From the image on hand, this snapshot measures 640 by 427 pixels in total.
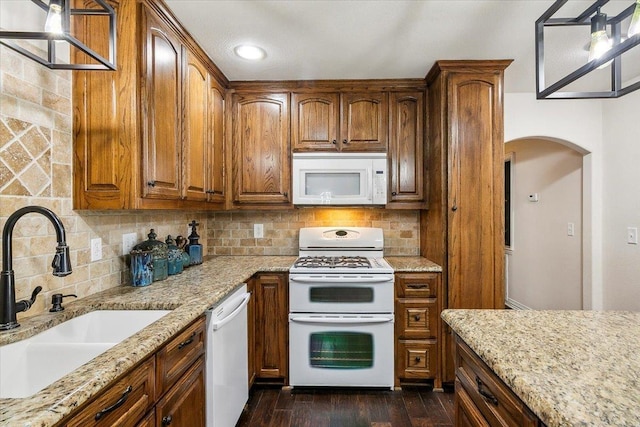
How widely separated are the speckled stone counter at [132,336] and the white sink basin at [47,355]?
1.5 inches

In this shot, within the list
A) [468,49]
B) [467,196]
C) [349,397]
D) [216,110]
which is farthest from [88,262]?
[468,49]

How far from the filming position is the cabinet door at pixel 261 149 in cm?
268

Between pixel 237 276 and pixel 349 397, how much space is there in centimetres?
120

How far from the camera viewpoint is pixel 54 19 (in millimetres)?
926

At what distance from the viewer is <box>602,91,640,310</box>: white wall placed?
2.54 m

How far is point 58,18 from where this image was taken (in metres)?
0.93

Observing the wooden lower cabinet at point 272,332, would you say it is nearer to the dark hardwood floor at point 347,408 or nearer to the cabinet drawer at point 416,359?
the dark hardwood floor at point 347,408

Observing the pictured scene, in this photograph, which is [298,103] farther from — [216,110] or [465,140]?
→ [465,140]

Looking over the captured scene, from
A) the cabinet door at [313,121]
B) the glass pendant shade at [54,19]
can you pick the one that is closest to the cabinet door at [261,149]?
the cabinet door at [313,121]

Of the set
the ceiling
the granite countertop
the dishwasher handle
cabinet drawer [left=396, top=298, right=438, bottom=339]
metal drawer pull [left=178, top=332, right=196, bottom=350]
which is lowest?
cabinet drawer [left=396, top=298, right=438, bottom=339]

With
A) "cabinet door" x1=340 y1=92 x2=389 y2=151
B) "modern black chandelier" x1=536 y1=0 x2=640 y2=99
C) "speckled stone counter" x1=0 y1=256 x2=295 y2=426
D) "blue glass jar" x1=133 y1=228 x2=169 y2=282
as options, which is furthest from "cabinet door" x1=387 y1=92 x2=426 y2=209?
"blue glass jar" x1=133 y1=228 x2=169 y2=282

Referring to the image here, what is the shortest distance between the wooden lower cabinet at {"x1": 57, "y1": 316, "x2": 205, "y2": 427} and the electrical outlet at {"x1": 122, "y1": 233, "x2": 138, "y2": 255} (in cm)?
75

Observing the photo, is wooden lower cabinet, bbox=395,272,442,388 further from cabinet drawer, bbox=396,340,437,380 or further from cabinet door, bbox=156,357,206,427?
cabinet door, bbox=156,357,206,427

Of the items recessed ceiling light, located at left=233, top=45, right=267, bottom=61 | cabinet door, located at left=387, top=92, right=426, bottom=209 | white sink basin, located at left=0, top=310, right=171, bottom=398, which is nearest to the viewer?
white sink basin, located at left=0, top=310, right=171, bottom=398
